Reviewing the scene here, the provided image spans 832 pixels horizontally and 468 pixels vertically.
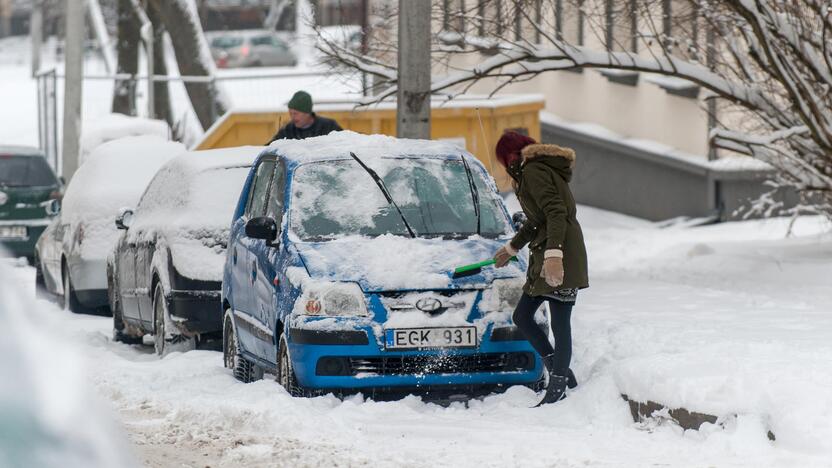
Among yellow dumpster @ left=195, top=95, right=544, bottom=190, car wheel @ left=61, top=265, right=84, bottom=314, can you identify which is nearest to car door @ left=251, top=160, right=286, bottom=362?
car wheel @ left=61, top=265, right=84, bottom=314

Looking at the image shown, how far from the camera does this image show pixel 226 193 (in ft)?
39.0

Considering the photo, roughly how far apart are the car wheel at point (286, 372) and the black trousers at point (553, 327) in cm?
116

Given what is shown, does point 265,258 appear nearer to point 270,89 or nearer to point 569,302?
point 569,302

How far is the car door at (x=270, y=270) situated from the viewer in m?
9.08

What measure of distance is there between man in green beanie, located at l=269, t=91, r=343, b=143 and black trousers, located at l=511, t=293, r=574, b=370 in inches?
162

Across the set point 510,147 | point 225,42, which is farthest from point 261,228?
point 225,42

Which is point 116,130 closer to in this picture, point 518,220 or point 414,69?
point 414,69

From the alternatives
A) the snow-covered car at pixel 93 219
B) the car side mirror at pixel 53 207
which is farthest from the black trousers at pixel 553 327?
the car side mirror at pixel 53 207

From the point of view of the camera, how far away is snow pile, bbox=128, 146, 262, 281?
37.0 ft

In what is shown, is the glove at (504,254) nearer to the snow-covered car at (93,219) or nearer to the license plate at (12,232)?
the snow-covered car at (93,219)

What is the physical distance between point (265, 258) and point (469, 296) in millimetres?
1248

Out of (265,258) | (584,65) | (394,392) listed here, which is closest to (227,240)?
(265,258)

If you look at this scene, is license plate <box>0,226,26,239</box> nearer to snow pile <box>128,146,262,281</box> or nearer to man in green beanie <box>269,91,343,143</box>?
snow pile <box>128,146,262,281</box>

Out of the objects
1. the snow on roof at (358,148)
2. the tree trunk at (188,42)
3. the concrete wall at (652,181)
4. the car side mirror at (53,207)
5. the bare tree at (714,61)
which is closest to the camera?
the snow on roof at (358,148)
